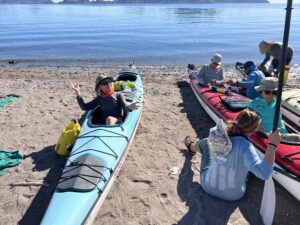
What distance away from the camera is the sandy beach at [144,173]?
4480 millimetres

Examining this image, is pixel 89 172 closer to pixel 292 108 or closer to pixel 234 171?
pixel 234 171

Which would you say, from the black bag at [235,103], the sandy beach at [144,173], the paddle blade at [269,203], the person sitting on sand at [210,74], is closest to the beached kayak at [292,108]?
the black bag at [235,103]

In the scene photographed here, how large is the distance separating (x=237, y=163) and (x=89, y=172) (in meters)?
2.04

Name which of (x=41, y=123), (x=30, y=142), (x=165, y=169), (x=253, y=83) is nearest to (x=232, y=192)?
(x=165, y=169)

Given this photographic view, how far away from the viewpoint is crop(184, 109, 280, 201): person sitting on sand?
11.7 feet

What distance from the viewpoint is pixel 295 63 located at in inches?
664

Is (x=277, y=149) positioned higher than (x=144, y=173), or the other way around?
(x=277, y=149)

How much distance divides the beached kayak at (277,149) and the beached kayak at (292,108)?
92cm

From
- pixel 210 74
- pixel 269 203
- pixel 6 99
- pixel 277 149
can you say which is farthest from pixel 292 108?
pixel 6 99

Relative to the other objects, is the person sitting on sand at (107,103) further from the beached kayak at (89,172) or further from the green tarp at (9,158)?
the green tarp at (9,158)

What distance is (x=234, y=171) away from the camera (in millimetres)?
4133

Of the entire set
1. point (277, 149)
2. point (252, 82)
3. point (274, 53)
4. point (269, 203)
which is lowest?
point (269, 203)

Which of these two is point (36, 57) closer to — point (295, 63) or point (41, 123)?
point (41, 123)

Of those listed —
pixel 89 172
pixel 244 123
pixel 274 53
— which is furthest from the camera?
pixel 274 53
